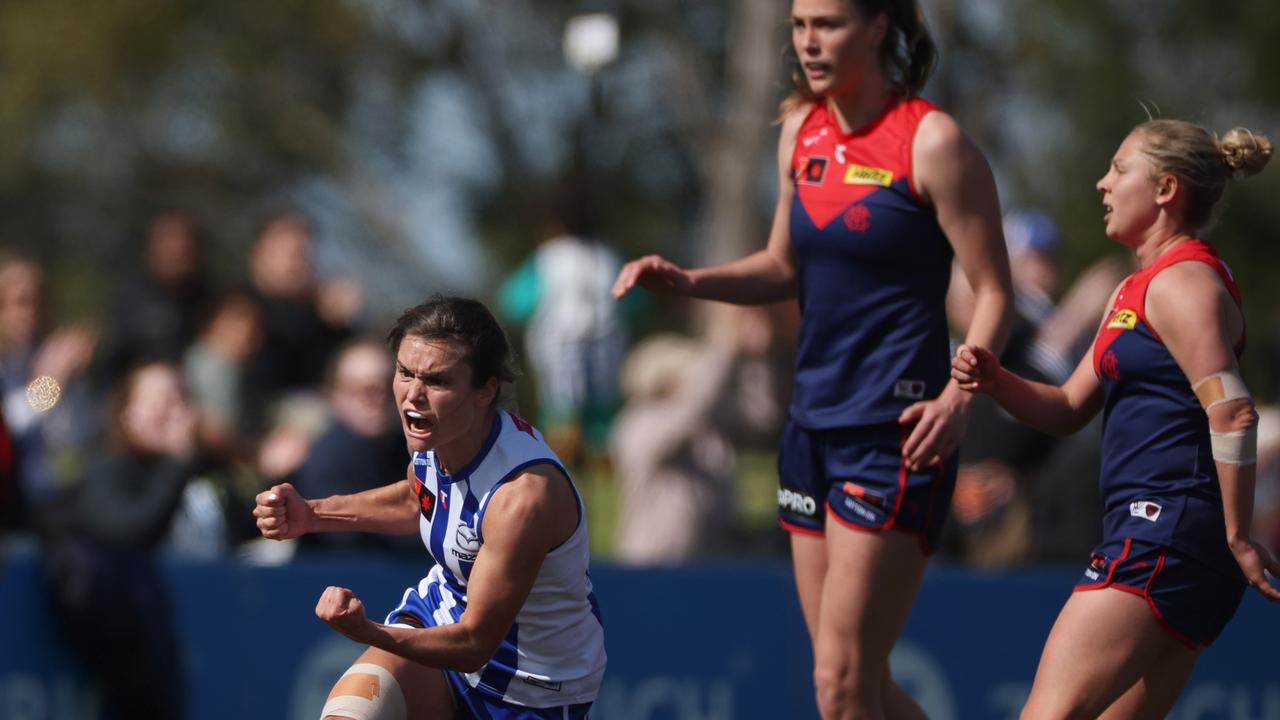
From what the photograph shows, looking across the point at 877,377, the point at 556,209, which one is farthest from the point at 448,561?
the point at 556,209

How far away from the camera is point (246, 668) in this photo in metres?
7.15

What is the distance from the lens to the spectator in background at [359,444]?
23.4ft

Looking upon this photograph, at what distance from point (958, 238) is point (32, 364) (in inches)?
220

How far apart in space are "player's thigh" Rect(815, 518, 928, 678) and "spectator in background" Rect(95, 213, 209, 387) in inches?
203

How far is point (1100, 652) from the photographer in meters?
4.03

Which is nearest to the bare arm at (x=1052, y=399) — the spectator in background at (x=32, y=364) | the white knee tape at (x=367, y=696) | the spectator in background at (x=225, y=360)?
the white knee tape at (x=367, y=696)

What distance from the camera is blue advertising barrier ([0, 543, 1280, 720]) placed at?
23.2 ft

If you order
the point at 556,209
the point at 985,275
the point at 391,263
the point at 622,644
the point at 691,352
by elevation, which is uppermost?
the point at 985,275

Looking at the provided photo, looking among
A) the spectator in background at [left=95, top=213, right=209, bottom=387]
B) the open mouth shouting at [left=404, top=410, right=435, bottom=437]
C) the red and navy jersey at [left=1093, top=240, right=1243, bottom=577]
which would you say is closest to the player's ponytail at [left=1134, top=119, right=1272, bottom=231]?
the red and navy jersey at [left=1093, top=240, right=1243, bottom=577]

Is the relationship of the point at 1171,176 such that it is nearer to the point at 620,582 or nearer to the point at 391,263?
the point at 620,582

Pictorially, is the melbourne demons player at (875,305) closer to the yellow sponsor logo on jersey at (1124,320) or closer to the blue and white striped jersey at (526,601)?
the yellow sponsor logo on jersey at (1124,320)

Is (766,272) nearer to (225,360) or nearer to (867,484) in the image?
(867,484)

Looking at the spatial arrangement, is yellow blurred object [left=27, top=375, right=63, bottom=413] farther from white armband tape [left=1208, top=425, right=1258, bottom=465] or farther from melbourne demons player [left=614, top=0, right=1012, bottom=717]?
white armband tape [left=1208, top=425, right=1258, bottom=465]

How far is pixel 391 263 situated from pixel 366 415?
20.3 metres
